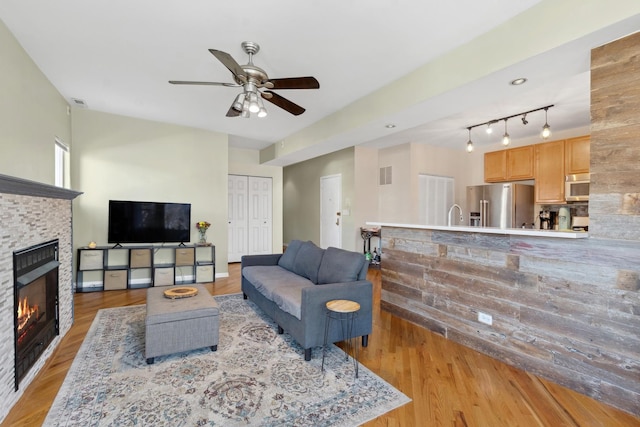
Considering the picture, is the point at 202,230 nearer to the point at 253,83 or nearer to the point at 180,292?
the point at 180,292

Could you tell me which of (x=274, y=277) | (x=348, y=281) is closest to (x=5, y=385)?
(x=274, y=277)

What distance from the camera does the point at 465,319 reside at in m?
2.89

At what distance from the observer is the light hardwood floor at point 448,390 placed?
73.5 inches

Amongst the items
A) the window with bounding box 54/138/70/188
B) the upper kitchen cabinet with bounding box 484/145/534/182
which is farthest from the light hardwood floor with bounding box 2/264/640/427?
the upper kitchen cabinet with bounding box 484/145/534/182

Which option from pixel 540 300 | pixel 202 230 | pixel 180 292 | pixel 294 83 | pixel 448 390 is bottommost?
pixel 448 390

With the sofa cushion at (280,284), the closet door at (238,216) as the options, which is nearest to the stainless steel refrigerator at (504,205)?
the sofa cushion at (280,284)

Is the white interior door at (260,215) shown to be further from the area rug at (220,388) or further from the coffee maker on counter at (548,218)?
the coffee maker on counter at (548,218)

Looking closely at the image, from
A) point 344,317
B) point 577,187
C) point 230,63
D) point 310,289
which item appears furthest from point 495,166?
point 230,63

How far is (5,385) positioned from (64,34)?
2724 millimetres

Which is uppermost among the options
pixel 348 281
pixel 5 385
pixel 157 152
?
pixel 157 152

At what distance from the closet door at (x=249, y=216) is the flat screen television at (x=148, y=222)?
1878 millimetres

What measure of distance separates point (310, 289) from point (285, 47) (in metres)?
2.15

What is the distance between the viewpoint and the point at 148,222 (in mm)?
4918

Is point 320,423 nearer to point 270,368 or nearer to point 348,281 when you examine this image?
point 270,368
